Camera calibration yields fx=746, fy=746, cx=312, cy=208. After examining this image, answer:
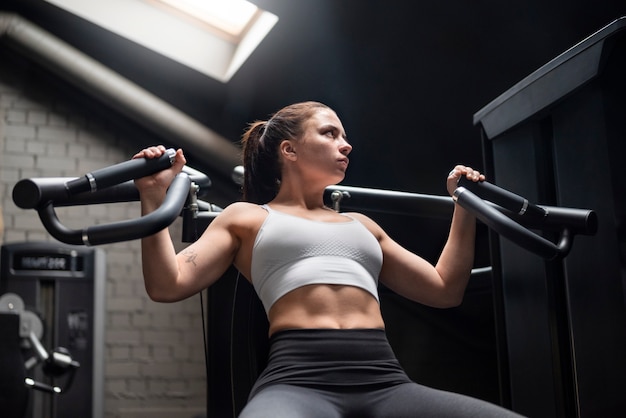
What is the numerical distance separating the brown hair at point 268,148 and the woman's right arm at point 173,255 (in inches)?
9.1

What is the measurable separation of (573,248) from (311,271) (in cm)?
60

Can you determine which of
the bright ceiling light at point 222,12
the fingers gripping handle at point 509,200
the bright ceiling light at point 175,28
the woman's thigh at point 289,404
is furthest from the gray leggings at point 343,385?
the bright ceiling light at point 175,28

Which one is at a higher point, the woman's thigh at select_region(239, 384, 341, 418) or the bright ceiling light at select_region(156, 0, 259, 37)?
the bright ceiling light at select_region(156, 0, 259, 37)

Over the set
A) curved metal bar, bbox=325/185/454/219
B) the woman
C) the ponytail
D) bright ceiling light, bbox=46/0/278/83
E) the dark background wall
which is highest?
bright ceiling light, bbox=46/0/278/83

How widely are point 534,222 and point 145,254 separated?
2.41 ft

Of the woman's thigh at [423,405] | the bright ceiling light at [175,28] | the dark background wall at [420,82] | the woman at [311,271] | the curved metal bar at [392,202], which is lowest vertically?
the woman's thigh at [423,405]

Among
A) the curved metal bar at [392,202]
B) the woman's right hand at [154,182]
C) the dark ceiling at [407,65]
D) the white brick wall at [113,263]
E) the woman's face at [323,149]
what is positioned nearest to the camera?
the woman's right hand at [154,182]

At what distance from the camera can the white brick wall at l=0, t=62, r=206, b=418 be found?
523 cm

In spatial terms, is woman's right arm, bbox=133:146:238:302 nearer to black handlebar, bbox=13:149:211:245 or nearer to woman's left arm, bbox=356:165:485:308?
black handlebar, bbox=13:149:211:245

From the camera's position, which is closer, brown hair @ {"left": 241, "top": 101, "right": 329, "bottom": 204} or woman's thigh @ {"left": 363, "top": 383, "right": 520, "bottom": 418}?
woman's thigh @ {"left": 363, "top": 383, "right": 520, "bottom": 418}

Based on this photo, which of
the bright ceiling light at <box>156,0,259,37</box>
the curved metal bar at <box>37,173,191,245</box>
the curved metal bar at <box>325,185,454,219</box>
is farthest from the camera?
the bright ceiling light at <box>156,0,259,37</box>

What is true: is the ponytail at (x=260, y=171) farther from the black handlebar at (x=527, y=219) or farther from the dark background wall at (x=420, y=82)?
the dark background wall at (x=420, y=82)

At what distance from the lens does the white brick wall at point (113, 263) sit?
5.23 meters

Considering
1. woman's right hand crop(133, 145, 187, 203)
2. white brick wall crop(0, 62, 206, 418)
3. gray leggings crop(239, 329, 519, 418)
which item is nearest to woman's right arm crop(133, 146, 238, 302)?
woman's right hand crop(133, 145, 187, 203)
